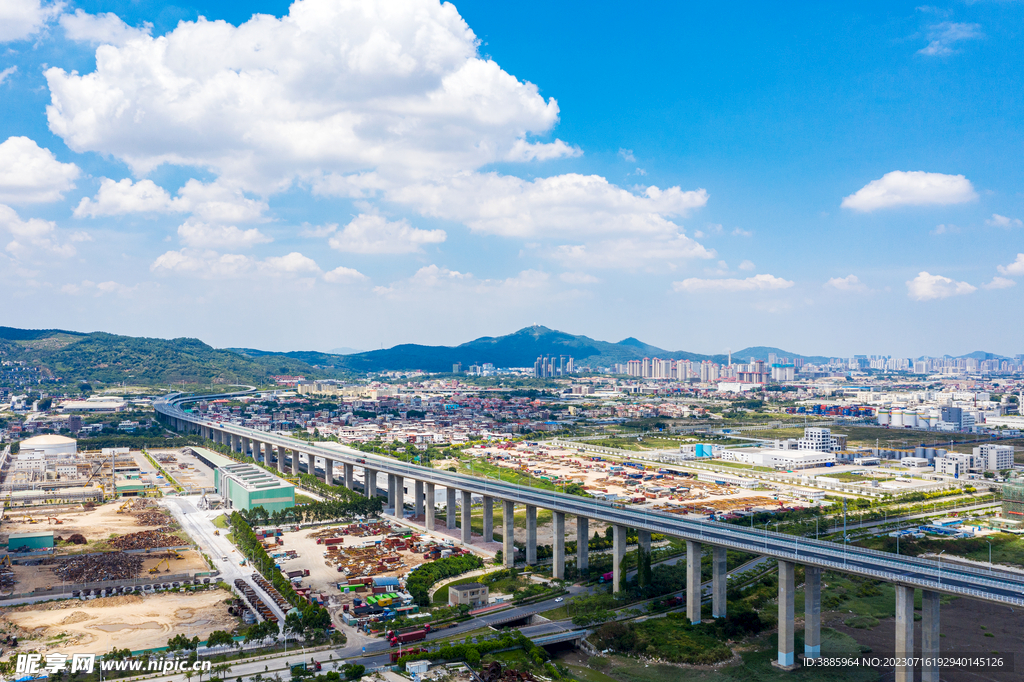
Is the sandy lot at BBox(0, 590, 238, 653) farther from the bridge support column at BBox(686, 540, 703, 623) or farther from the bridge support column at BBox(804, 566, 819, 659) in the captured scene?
the bridge support column at BBox(804, 566, 819, 659)

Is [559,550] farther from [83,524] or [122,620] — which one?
[83,524]

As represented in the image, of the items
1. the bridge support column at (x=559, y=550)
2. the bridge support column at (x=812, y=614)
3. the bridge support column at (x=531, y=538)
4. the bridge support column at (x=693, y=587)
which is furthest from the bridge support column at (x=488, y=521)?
the bridge support column at (x=812, y=614)

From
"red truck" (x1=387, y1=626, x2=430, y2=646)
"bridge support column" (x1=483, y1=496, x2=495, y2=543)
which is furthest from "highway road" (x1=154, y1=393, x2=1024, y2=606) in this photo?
"red truck" (x1=387, y1=626, x2=430, y2=646)

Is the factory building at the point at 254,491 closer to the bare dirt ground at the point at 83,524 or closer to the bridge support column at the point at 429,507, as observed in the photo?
the bare dirt ground at the point at 83,524

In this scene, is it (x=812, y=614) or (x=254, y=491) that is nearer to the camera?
(x=812, y=614)

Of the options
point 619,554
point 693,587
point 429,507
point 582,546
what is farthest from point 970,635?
point 429,507

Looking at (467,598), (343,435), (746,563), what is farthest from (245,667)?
(343,435)
